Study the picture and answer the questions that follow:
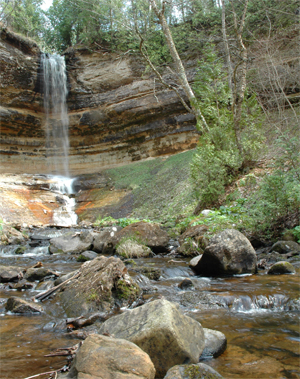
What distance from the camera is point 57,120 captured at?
86.2ft

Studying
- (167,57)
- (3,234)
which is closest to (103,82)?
(167,57)

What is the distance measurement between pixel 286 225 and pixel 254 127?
4509 mm

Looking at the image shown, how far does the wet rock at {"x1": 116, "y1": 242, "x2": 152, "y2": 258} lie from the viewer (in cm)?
726

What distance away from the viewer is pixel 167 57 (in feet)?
81.6

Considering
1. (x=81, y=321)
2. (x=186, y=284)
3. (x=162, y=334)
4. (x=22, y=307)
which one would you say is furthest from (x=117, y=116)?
(x=162, y=334)

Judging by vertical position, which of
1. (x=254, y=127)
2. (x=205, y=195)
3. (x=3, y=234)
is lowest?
(x=3, y=234)

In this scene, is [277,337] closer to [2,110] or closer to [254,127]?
[254,127]

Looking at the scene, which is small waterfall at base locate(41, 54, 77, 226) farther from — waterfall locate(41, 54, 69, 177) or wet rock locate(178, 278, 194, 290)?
wet rock locate(178, 278, 194, 290)

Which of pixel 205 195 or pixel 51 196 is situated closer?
pixel 205 195

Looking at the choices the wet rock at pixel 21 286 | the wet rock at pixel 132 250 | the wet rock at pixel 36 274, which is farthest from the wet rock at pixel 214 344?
the wet rock at pixel 132 250

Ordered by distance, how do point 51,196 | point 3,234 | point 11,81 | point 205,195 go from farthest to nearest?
point 11,81 < point 51,196 < point 3,234 < point 205,195

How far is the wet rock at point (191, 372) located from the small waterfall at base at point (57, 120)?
70.3 ft

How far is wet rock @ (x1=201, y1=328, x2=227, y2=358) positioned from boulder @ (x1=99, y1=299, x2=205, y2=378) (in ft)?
0.22

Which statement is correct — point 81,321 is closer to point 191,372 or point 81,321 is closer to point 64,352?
point 64,352
